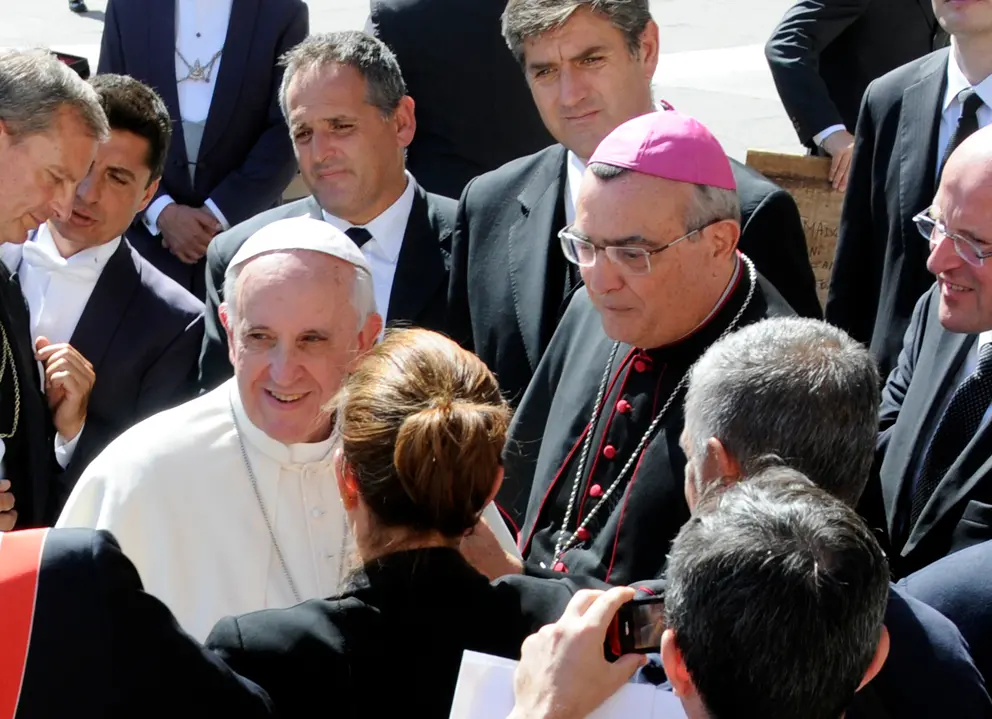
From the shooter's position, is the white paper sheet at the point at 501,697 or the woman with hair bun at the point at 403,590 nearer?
the white paper sheet at the point at 501,697

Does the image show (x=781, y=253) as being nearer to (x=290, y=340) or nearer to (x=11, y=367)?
(x=290, y=340)

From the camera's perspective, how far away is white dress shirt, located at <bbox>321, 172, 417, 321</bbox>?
13.8 ft

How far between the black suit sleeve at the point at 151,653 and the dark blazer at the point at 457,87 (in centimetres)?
342

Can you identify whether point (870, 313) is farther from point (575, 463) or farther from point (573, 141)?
point (575, 463)

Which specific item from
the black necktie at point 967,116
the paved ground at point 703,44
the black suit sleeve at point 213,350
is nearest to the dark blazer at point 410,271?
the black suit sleeve at point 213,350

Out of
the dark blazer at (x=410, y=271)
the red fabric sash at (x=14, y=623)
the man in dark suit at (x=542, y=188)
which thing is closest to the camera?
the red fabric sash at (x=14, y=623)

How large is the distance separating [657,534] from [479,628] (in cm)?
88

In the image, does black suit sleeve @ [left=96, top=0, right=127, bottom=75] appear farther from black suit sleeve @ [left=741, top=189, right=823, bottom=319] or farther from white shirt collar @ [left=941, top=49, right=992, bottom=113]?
white shirt collar @ [left=941, top=49, right=992, bottom=113]

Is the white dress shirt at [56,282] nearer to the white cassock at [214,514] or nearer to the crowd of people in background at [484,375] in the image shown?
the crowd of people in background at [484,375]

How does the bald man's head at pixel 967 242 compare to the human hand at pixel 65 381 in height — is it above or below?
above

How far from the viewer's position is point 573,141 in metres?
3.99

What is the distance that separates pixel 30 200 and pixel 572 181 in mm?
1524

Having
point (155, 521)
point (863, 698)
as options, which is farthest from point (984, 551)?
point (155, 521)

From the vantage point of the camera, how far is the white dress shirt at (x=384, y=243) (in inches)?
166
